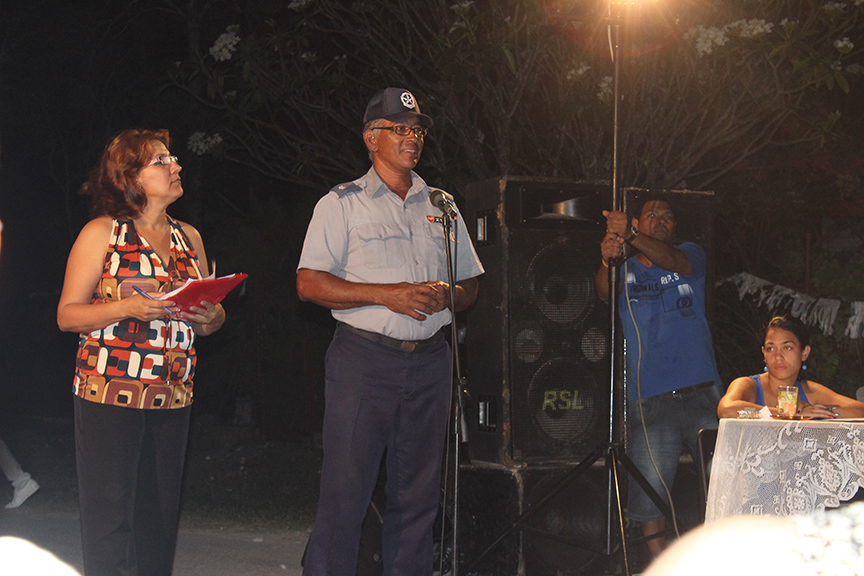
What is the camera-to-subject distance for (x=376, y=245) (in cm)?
343

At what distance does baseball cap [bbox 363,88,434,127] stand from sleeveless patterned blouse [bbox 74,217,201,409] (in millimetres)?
1023

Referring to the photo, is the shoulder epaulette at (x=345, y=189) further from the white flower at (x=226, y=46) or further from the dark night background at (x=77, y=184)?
the dark night background at (x=77, y=184)

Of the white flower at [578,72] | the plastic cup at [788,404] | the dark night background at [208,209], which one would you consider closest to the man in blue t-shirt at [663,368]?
the plastic cup at [788,404]

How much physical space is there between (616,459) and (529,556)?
782mm

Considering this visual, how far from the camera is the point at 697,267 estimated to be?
4348 millimetres

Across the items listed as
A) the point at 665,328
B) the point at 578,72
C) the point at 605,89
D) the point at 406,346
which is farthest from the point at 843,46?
the point at 406,346

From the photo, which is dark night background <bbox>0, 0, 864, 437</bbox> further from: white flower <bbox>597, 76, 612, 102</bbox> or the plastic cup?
the plastic cup

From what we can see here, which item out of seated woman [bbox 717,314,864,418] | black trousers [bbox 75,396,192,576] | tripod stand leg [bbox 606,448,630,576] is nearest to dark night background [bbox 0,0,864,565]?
tripod stand leg [bbox 606,448,630,576]

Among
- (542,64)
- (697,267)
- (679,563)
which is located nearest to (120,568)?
(679,563)

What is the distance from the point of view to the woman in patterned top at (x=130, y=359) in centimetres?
279

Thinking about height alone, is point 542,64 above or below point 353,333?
above

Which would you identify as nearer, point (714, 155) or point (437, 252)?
point (437, 252)

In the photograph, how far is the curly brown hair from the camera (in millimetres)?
2963

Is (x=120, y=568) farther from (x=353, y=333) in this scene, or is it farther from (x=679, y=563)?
(x=679, y=563)
